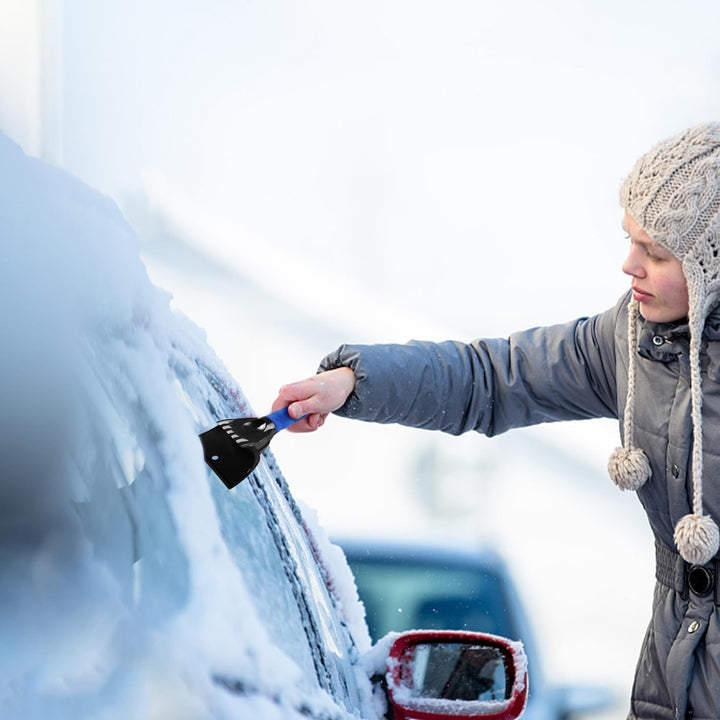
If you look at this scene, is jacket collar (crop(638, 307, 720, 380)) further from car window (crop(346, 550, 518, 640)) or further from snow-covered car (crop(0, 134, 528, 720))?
car window (crop(346, 550, 518, 640))

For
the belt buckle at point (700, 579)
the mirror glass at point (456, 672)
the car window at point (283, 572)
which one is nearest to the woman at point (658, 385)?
the belt buckle at point (700, 579)

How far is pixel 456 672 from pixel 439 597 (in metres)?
1.30

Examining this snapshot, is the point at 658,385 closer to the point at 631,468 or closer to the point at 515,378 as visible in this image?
the point at 631,468

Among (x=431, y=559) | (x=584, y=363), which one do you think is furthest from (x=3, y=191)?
(x=431, y=559)

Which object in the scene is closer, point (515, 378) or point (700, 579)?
point (700, 579)

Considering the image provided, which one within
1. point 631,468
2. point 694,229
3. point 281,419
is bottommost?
point 631,468

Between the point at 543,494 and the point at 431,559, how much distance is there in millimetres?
1582

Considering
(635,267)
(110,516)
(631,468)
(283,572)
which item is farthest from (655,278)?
(110,516)

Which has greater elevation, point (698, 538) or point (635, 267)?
point (635, 267)

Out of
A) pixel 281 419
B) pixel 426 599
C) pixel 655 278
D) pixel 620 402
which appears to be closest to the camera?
pixel 281 419

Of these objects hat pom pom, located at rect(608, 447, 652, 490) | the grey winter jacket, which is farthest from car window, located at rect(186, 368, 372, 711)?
hat pom pom, located at rect(608, 447, 652, 490)

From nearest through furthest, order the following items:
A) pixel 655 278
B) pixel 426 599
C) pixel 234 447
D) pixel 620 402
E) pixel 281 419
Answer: pixel 234 447 → pixel 281 419 → pixel 655 278 → pixel 620 402 → pixel 426 599

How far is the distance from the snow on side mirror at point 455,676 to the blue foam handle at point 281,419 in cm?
32

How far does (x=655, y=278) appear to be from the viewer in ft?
4.03
